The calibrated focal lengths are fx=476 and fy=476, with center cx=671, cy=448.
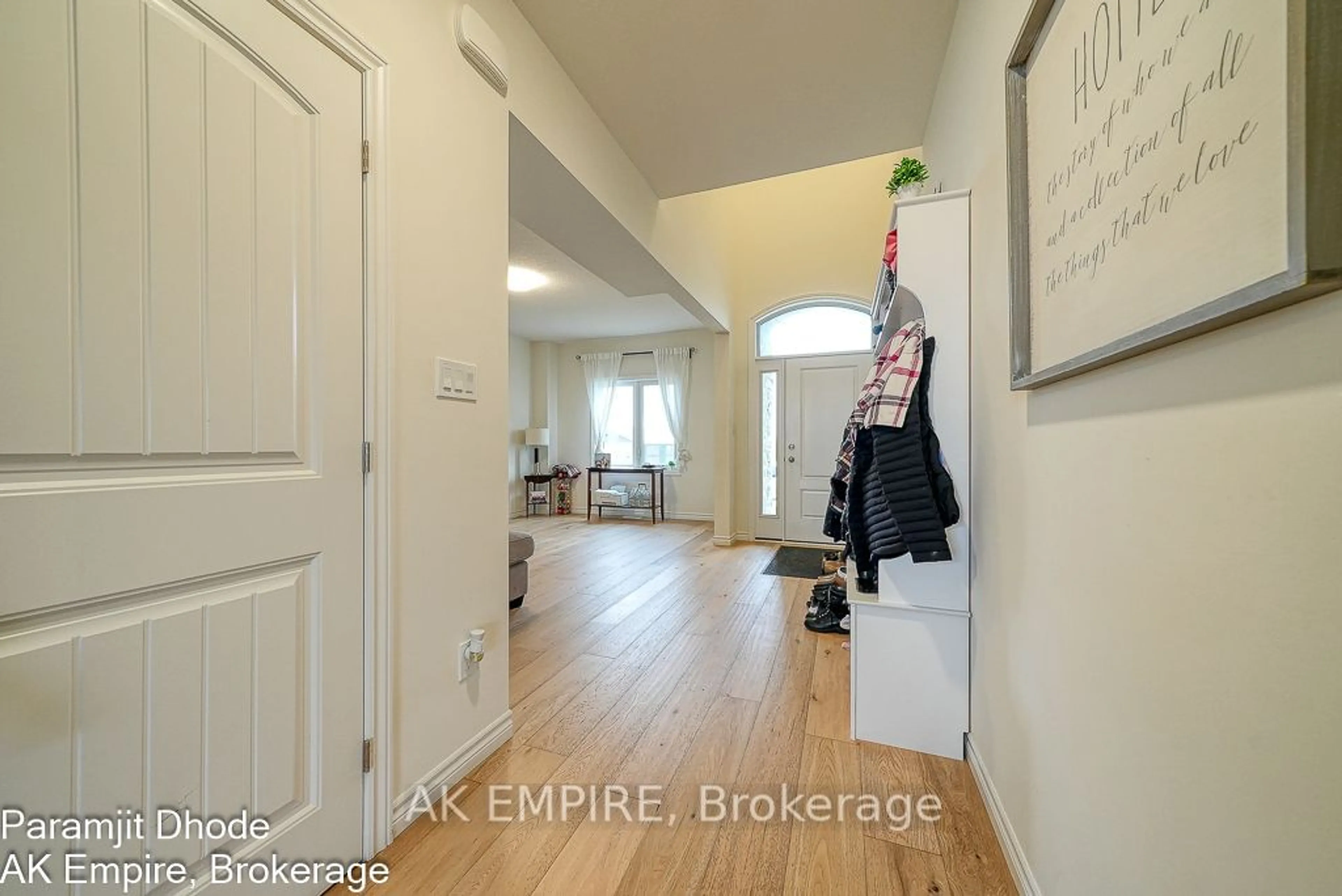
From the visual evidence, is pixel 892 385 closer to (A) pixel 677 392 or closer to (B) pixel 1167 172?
(B) pixel 1167 172

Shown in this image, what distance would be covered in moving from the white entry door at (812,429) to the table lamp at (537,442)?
3634 mm

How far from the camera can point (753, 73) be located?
1.95m

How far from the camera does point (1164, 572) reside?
25.7 inches

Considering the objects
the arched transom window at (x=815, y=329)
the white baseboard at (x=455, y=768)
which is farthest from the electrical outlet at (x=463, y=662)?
the arched transom window at (x=815, y=329)

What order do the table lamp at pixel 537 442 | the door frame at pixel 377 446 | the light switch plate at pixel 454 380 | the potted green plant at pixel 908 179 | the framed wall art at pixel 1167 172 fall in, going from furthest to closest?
the table lamp at pixel 537 442 < the potted green plant at pixel 908 179 < the light switch plate at pixel 454 380 < the door frame at pixel 377 446 < the framed wall art at pixel 1167 172

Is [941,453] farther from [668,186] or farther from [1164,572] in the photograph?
[668,186]

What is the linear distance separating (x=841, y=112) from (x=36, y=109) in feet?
8.19

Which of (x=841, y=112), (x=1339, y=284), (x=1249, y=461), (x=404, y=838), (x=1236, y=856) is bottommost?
(x=404, y=838)

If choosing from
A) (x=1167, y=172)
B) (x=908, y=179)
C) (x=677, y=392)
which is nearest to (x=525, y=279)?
(x=677, y=392)

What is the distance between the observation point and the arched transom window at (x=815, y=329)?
4.82 meters

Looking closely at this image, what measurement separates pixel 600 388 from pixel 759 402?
2.84 metres

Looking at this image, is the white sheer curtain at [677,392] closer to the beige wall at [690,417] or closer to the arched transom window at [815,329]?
the beige wall at [690,417]

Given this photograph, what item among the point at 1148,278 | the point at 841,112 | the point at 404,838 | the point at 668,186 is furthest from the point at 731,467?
the point at 1148,278

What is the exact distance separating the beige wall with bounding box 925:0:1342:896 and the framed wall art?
0.05m
